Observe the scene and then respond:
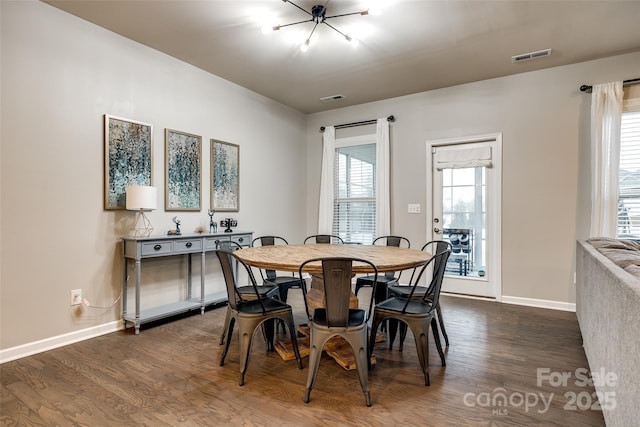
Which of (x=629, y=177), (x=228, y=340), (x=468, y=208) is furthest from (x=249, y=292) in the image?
(x=629, y=177)

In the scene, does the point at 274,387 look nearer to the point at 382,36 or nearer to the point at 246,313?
the point at 246,313

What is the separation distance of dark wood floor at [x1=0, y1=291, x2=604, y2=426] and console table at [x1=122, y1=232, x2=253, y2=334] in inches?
10.5

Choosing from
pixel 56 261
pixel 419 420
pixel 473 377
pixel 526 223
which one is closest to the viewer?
pixel 419 420

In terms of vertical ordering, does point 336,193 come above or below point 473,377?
above

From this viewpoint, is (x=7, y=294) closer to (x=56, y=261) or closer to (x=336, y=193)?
(x=56, y=261)

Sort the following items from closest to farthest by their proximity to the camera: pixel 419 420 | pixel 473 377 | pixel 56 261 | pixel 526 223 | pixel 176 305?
pixel 419 420 < pixel 473 377 < pixel 56 261 < pixel 176 305 < pixel 526 223

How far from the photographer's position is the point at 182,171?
3752 mm

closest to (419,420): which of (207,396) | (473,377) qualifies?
(473,377)

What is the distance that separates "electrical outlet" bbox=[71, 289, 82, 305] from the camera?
9.38 feet

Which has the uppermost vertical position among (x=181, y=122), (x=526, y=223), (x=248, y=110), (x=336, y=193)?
(x=248, y=110)

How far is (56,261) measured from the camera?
2.75 m

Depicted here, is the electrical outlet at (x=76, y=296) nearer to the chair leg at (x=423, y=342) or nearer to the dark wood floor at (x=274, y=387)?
the dark wood floor at (x=274, y=387)

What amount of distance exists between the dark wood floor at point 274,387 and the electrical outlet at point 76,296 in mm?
363

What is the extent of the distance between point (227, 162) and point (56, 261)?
212 centimetres
